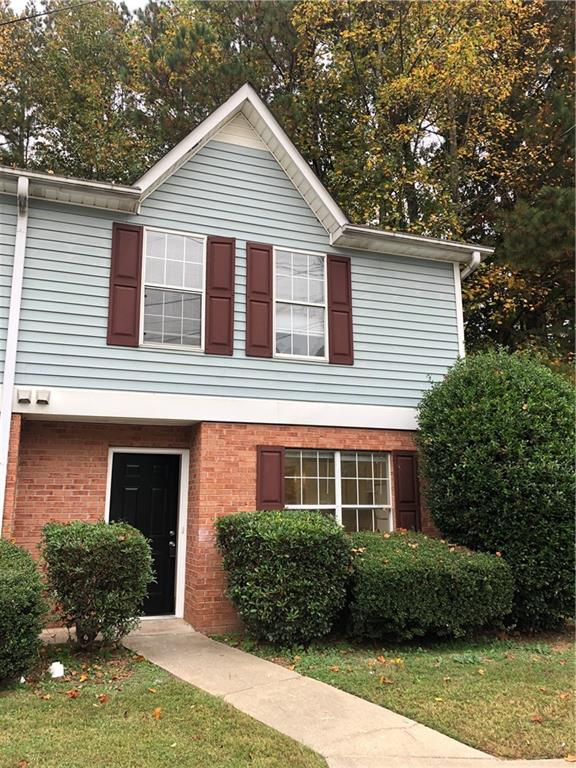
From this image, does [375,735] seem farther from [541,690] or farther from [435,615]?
[435,615]

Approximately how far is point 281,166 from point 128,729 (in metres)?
8.02

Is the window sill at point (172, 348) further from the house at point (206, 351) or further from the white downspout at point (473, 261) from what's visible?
the white downspout at point (473, 261)

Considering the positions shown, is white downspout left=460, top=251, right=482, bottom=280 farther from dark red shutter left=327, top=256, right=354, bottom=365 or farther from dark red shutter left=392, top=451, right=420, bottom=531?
dark red shutter left=392, top=451, right=420, bottom=531

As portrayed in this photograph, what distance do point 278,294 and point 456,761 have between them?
6.63 m

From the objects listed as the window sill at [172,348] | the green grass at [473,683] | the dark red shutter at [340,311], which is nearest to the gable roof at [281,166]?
the dark red shutter at [340,311]

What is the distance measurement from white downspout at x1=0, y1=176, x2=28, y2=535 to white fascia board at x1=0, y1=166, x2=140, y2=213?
0.56 ft

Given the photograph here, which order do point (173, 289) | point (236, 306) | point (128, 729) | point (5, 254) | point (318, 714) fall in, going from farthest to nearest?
point (236, 306), point (173, 289), point (5, 254), point (318, 714), point (128, 729)

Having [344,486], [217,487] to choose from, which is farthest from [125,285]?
[344,486]

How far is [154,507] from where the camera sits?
Answer: 8703mm

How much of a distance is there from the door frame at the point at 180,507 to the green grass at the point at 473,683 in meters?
1.28

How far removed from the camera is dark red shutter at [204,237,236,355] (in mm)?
8609

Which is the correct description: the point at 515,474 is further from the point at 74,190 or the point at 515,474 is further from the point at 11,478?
the point at 74,190

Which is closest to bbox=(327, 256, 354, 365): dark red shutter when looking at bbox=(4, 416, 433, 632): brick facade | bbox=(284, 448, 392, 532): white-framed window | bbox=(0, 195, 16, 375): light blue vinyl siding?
bbox=(4, 416, 433, 632): brick facade

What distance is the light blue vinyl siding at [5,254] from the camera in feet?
25.0
